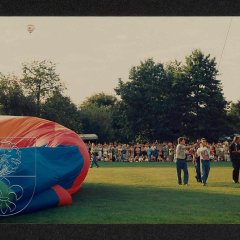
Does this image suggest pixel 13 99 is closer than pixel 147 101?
No

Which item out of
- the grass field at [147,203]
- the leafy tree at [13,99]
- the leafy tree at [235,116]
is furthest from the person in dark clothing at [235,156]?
the leafy tree at [13,99]

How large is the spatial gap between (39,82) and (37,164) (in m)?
4.41

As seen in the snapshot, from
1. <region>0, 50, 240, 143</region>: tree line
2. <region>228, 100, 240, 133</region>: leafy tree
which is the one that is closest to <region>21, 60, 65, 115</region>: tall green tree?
<region>0, 50, 240, 143</region>: tree line

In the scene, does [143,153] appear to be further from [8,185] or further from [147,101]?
[8,185]

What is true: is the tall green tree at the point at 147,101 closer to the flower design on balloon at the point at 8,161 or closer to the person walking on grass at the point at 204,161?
the person walking on grass at the point at 204,161

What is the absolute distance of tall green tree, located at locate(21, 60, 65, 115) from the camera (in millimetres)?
12014

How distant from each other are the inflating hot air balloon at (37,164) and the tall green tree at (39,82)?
110 centimetres

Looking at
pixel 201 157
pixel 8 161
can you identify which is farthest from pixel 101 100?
pixel 8 161

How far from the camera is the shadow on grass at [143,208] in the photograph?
29.2 feet

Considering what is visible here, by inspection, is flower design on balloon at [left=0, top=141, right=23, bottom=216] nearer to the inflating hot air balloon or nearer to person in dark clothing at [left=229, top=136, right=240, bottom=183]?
the inflating hot air balloon

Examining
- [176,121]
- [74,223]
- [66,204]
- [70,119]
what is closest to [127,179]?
[70,119]

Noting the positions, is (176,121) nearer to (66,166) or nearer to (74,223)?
(66,166)

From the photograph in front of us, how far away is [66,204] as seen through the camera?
10375mm

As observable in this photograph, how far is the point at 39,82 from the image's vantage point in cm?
1380
